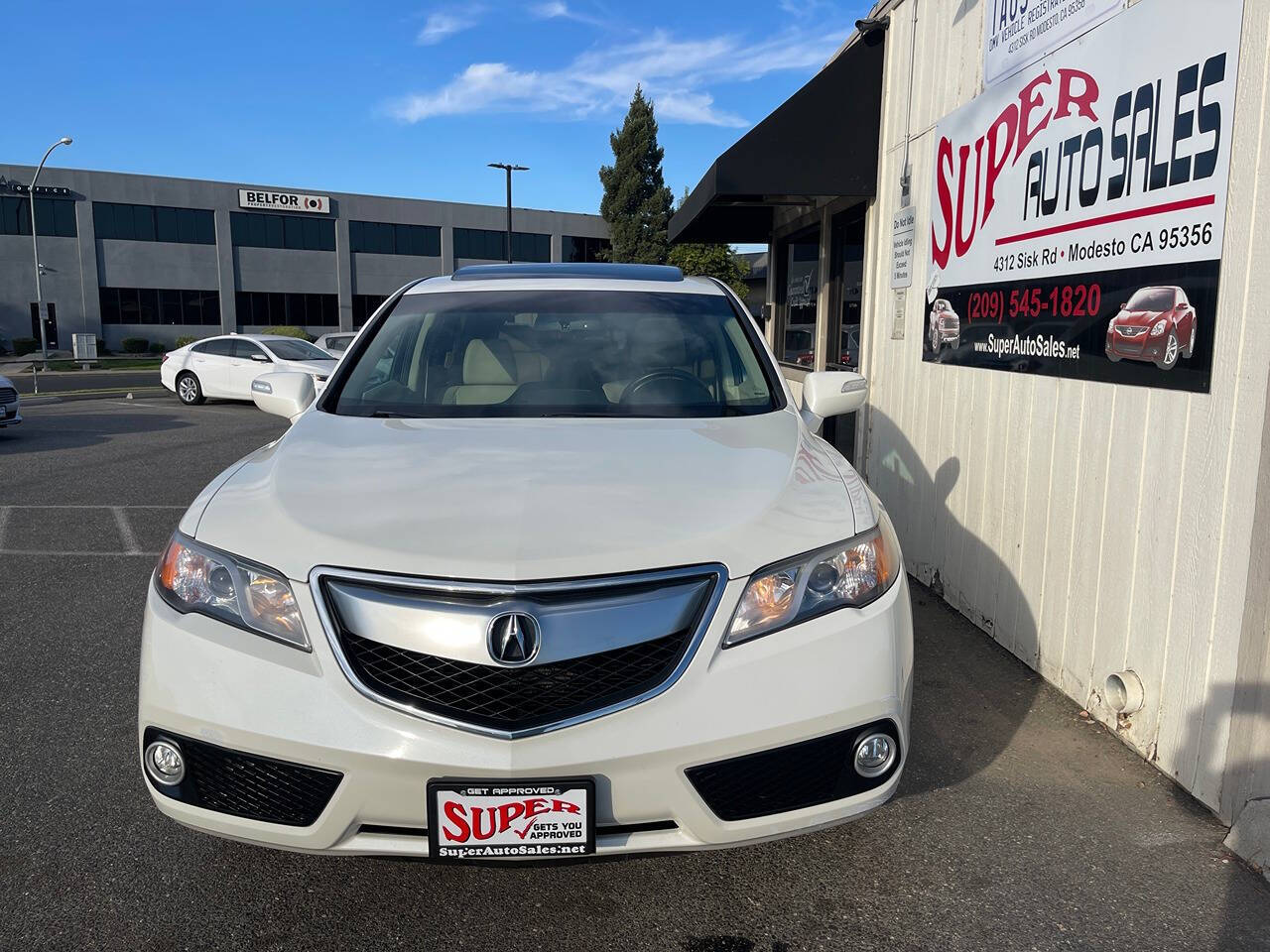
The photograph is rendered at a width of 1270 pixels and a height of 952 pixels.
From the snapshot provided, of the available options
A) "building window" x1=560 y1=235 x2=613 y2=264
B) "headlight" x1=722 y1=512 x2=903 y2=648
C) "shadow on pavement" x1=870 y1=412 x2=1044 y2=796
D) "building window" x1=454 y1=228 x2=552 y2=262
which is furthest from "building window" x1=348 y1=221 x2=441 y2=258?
"headlight" x1=722 y1=512 x2=903 y2=648

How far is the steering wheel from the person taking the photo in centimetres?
337

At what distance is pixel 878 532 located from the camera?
8.07ft

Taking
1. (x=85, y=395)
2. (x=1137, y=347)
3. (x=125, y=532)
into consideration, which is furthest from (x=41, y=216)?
(x=1137, y=347)

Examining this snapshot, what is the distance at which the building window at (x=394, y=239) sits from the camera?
48.4 meters

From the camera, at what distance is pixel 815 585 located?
7.48 feet

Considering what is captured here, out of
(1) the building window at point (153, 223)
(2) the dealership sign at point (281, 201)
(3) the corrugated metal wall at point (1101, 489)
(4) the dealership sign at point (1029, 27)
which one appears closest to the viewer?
(3) the corrugated metal wall at point (1101, 489)

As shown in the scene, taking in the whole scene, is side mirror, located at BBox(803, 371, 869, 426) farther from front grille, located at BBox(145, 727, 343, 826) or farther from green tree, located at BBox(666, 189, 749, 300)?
green tree, located at BBox(666, 189, 749, 300)

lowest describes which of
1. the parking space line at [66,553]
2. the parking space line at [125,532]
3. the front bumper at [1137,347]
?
the parking space line at [66,553]

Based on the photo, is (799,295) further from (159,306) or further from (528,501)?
(159,306)

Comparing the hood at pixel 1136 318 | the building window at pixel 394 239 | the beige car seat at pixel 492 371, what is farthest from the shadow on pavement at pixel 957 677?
the building window at pixel 394 239

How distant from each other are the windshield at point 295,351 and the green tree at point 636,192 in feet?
105

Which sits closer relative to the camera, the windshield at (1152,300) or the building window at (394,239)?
the windshield at (1152,300)

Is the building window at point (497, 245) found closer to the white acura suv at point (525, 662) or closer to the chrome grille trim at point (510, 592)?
the white acura suv at point (525, 662)

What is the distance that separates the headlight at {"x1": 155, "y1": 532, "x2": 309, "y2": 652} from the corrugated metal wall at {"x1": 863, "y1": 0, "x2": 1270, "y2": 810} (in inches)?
108
